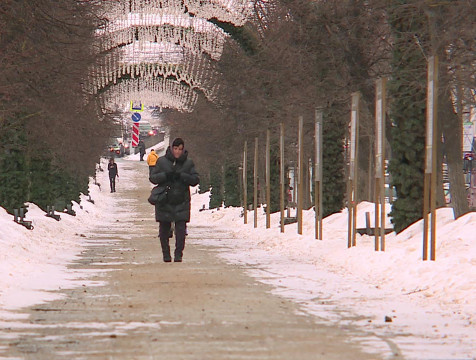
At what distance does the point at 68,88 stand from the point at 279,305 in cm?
1993

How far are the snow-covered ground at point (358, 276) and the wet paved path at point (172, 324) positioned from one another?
1.14ft

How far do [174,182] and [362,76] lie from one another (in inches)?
456

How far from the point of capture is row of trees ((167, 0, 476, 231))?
21.0 meters

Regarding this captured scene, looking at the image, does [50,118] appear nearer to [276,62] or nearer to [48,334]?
[276,62]

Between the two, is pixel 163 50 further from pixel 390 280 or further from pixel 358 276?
pixel 390 280

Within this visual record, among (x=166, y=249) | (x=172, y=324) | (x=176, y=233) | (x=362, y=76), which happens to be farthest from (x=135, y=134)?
(x=172, y=324)

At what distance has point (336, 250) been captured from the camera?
2125 cm

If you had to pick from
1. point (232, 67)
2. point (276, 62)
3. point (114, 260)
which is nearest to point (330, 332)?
point (114, 260)

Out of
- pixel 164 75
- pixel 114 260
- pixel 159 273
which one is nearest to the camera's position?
pixel 159 273

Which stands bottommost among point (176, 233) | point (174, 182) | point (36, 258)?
point (36, 258)

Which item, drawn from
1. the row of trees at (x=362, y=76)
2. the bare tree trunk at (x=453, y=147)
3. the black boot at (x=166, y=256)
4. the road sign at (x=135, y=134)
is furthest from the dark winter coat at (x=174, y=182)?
the road sign at (x=135, y=134)

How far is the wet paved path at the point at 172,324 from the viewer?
8406 mm

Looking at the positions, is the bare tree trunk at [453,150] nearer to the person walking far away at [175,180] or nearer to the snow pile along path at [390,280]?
the snow pile along path at [390,280]

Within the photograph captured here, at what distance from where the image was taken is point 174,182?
55.6 feet
